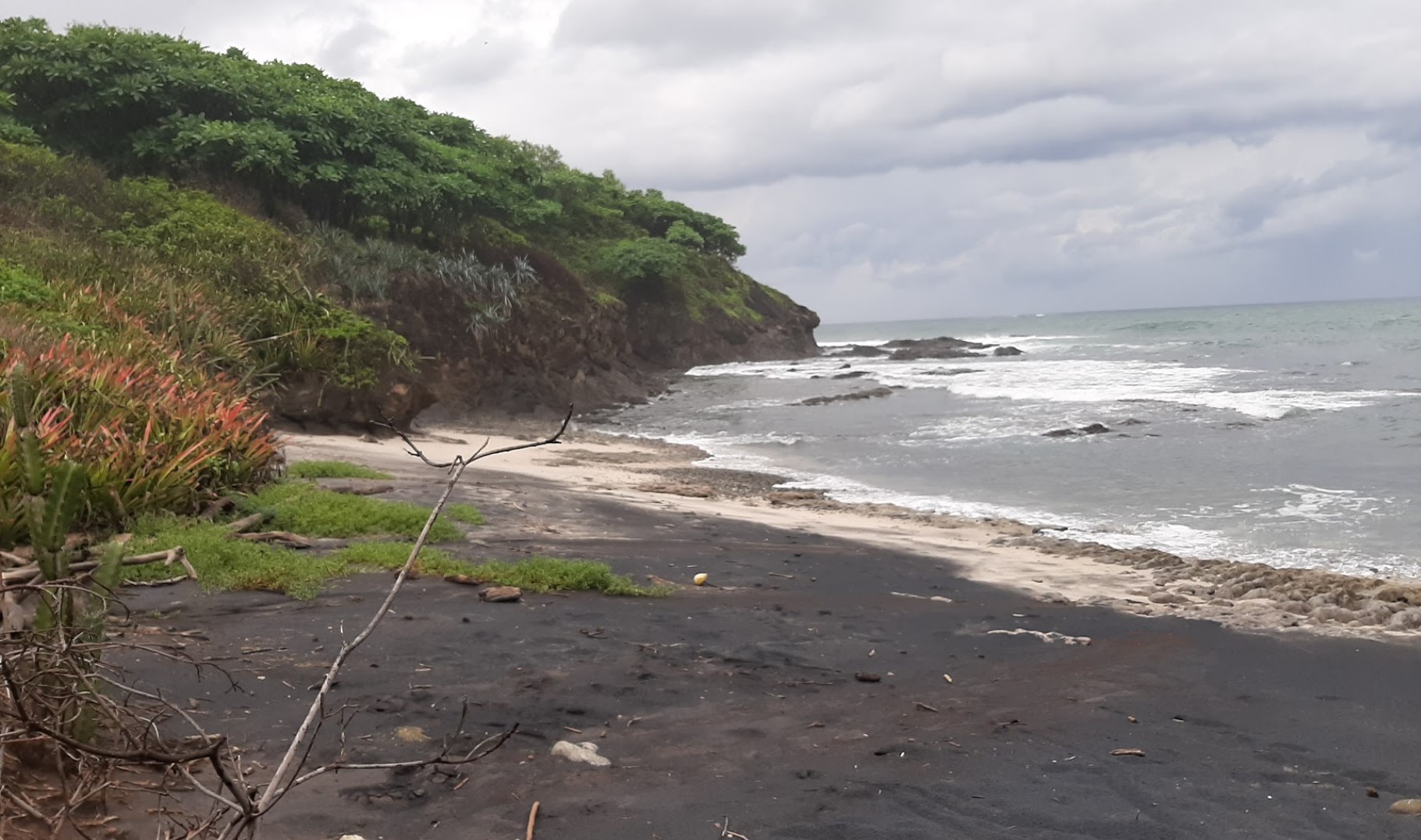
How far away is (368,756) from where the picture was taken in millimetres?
4676

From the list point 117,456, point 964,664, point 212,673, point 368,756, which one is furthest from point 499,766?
point 117,456

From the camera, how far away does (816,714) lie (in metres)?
5.65

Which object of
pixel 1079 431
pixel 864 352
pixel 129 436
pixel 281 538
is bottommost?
pixel 1079 431

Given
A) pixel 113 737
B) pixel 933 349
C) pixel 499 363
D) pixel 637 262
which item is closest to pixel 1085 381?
pixel 637 262

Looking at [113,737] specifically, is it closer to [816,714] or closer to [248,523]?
[816,714]

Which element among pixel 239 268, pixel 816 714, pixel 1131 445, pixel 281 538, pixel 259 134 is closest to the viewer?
pixel 816 714

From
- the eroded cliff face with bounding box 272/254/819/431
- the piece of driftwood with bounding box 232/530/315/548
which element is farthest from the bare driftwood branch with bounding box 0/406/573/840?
the eroded cliff face with bounding box 272/254/819/431

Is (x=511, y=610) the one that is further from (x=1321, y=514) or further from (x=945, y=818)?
(x=1321, y=514)

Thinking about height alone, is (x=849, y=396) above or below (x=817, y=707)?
above

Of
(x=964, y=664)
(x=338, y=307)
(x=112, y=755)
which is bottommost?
(x=964, y=664)

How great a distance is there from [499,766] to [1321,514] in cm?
1189

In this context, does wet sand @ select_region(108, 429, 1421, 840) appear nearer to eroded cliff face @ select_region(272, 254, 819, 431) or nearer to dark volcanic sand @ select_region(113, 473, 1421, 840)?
dark volcanic sand @ select_region(113, 473, 1421, 840)

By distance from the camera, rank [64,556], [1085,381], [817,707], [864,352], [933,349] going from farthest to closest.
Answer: [864,352] < [933,349] < [1085,381] < [817,707] < [64,556]

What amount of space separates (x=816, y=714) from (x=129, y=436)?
6418mm
